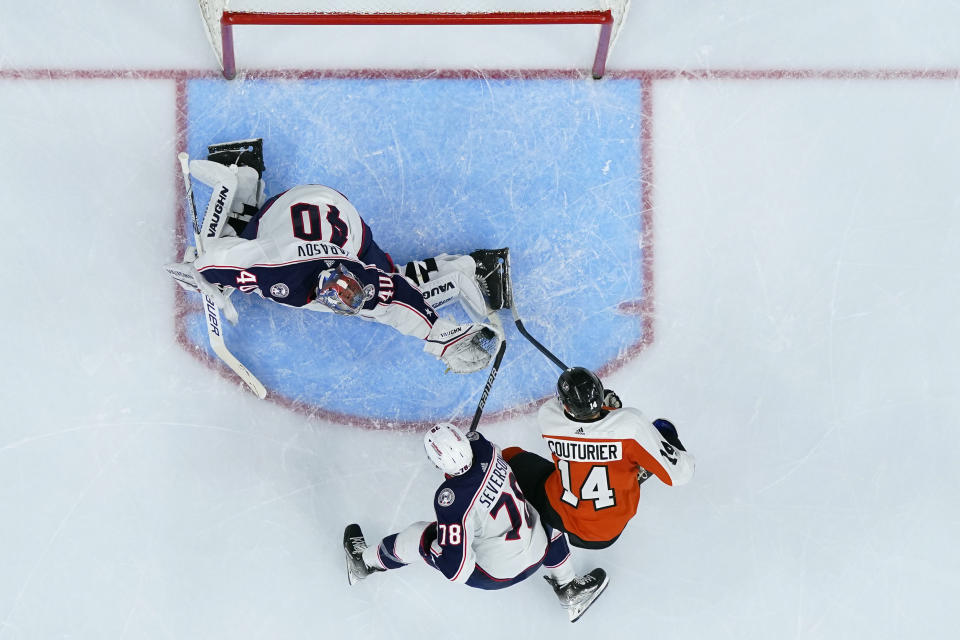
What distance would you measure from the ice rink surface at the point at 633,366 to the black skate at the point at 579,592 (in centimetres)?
12

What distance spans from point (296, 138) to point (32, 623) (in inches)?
117

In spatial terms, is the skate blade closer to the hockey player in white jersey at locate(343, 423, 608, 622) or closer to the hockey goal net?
the hockey player in white jersey at locate(343, 423, 608, 622)

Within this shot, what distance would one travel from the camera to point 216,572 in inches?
171

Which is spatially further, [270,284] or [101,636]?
[101,636]

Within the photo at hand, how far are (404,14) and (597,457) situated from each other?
2.30 metres

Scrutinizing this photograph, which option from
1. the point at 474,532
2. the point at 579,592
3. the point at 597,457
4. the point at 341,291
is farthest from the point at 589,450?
the point at 341,291

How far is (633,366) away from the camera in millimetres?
4469

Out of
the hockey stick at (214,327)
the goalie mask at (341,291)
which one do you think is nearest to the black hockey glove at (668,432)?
the goalie mask at (341,291)

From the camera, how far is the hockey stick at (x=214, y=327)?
4.13 metres

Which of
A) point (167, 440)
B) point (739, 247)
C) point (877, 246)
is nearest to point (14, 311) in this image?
point (167, 440)

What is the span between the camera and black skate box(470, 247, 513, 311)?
14.2ft

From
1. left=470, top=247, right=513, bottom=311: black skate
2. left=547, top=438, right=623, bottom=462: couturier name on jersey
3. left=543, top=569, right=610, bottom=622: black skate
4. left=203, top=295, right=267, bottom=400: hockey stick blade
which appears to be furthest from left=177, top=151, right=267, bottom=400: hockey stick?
left=543, top=569, right=610, bottom=622: black skate

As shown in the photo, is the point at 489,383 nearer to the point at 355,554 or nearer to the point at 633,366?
the point at 633,366

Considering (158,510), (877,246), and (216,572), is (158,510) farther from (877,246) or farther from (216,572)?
(877,246)
